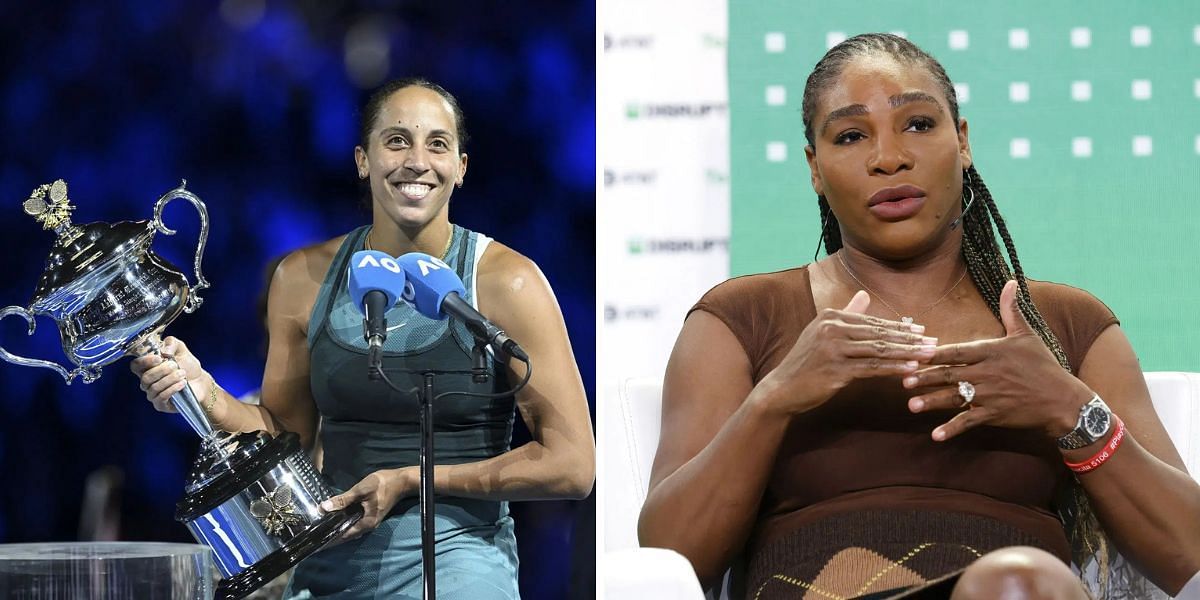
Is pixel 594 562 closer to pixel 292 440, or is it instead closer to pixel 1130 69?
pixel 292 440

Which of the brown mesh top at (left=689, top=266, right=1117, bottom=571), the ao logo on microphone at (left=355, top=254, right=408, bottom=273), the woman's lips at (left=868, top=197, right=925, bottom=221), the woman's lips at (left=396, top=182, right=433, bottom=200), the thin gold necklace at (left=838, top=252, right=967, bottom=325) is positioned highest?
the woman's lips at (left=396, top=182, right=433, bottom=200)

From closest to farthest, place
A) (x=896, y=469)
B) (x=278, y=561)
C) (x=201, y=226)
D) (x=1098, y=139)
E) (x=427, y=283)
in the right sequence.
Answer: (x=896, y=469), (x=427, y=283), (x=278, y=561), (x=201, y=226), (x=1098, y=139)

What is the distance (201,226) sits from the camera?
3.01 meters

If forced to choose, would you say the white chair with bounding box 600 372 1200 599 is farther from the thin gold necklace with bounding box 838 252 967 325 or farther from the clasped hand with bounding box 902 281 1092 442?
the clasped hand with bounding box 902 281 1092 442

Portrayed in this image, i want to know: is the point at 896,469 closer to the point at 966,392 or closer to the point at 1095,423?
the point at 966,392

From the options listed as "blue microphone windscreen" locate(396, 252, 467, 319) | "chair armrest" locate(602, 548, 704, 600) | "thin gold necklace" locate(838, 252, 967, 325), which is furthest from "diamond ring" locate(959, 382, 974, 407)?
"blue microphone windscreen" locate(396, 252, 467, 319)

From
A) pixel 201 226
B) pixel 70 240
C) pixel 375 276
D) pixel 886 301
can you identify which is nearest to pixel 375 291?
pixel 375 276

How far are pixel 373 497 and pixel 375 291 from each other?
1.77 ft

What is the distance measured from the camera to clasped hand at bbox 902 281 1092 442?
233 centimetres

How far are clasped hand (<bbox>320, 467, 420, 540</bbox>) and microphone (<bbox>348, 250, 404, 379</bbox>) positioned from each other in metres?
0.34

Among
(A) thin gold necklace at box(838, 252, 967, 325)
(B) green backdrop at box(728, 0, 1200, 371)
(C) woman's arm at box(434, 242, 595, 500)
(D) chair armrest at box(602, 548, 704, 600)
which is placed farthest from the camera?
(B) green backdrop at box(728, 0, 1200, 371)

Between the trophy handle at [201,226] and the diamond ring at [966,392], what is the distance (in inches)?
64.2

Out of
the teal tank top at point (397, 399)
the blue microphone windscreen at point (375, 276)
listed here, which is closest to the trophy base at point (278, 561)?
the teal tank top at point (397, 399)

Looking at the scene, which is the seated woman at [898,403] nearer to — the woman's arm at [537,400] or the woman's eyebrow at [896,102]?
the woman's eyebrow at [896,102]
